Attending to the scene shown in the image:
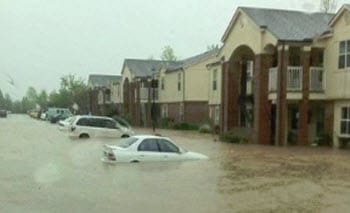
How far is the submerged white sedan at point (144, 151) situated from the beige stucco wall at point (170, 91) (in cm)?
4107

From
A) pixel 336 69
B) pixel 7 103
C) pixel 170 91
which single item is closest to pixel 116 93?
pixel 170 91

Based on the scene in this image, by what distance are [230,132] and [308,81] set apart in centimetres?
707

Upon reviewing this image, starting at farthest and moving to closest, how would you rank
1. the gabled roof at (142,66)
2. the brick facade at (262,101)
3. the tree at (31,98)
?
the tree at (31,98)
the gabled roof at (142,66)
the brick facade at (262,101)

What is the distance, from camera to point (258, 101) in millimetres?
39312

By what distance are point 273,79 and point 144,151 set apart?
16.0 metres

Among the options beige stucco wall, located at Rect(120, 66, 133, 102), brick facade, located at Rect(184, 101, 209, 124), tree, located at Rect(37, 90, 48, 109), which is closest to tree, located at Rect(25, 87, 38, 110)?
tree, located at Rect(37, 90, 48, 109)

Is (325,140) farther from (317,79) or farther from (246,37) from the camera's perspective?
(246,37)

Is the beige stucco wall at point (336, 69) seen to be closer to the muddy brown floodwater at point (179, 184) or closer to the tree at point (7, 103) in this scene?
the muddy brown floodwater at point (179, 184)

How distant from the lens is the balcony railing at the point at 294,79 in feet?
122

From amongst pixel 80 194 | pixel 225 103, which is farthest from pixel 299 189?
pixel 225 103

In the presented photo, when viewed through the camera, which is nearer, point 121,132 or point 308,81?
point 308,81

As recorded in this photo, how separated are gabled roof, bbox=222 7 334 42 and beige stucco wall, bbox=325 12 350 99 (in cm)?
145

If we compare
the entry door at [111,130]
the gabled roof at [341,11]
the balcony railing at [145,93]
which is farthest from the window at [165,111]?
the gabled roof at [341,11]

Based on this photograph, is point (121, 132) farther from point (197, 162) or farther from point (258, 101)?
point (197, 162)
